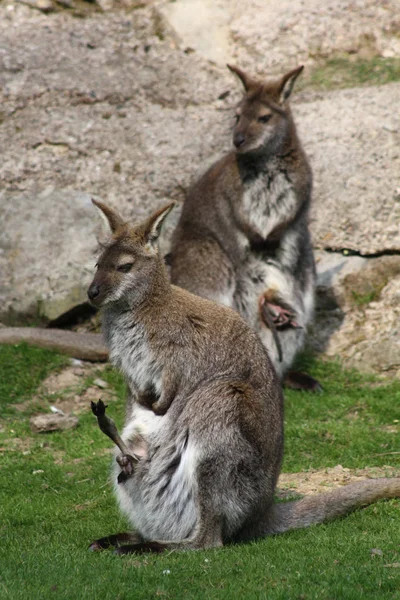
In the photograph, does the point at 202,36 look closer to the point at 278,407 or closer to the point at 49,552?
the point at 278,407

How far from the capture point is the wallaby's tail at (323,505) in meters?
5.97

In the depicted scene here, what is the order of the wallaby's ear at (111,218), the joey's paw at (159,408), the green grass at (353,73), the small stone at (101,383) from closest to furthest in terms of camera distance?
the joey's paw at (159,408), the wallaby's ear at (111,218), the small stone at (101,383), the green grass at (353,73)

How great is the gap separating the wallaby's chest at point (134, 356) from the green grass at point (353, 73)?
293 inches

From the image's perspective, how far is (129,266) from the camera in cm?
602

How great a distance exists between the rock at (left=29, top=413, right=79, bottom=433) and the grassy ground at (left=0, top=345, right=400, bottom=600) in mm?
92

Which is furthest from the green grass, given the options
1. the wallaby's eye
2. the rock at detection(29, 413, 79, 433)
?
the wallaby's eye

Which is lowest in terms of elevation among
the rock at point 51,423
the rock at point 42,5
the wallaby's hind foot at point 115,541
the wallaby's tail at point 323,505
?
the rock at point 51,423

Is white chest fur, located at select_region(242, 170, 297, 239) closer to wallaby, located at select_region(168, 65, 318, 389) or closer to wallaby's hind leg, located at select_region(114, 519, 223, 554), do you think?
wallaby, located at select_region(168, 65, 318, 389)

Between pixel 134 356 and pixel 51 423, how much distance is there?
311 cm

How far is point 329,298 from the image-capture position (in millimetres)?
11008

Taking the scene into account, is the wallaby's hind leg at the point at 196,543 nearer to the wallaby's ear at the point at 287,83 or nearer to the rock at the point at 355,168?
the wallaby's ear at the point at 287,83

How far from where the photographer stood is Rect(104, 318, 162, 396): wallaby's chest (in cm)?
586

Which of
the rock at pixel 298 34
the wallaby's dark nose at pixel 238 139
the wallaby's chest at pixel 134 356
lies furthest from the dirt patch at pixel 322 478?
the rock at pixel 298 34

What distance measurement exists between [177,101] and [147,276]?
22.7ft
